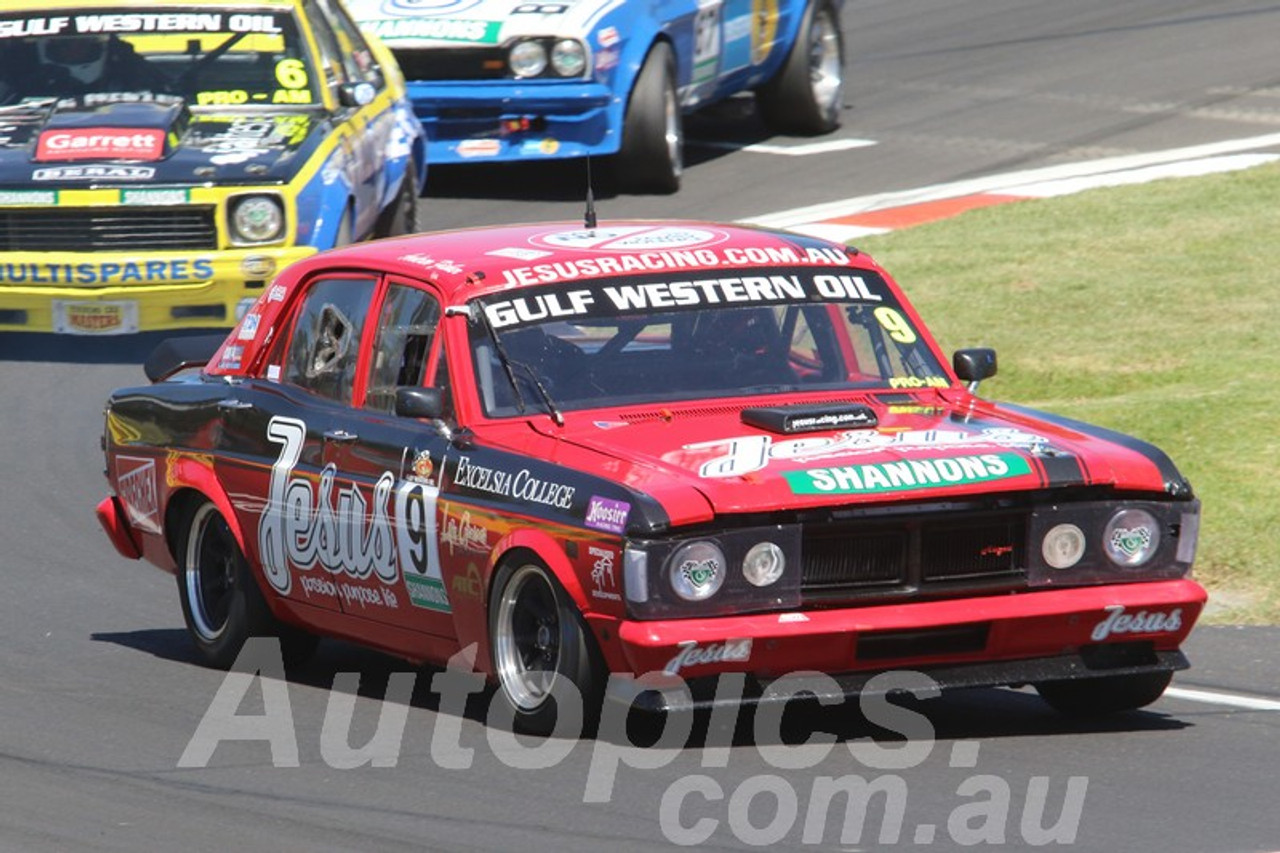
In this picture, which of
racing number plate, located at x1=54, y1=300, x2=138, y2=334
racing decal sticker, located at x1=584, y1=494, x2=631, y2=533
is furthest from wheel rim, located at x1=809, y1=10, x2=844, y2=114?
racing decal sticker, located at x1=584, y1=494, x2=631, y2=533

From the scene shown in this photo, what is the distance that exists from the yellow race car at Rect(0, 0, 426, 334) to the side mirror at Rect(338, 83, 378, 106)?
0.06 ft

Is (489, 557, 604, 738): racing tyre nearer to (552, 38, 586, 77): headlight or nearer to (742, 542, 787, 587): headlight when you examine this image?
(742, 542, 787, 587): headlight

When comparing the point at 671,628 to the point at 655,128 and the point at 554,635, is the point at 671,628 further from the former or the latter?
the point at 655,128

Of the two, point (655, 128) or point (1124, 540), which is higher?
point (1124, 540)

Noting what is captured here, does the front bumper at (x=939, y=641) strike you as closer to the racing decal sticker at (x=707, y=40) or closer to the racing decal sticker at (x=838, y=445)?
the racing decal sticker at (x=838, y=445)

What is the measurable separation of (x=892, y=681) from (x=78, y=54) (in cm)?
871

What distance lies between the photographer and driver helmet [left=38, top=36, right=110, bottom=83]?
1436 centimetres

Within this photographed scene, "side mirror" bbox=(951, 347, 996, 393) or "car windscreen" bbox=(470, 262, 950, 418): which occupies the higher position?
"car windscreen" bbox=(470, 262, 950, 418)

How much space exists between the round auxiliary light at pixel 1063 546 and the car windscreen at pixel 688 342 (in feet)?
3.49

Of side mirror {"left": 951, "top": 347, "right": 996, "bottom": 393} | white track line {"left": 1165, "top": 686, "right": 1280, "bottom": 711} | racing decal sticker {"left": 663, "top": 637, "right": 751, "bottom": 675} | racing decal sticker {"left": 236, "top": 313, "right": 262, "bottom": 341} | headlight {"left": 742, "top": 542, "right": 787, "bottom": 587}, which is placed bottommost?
white track line {"left": 1165, "top": 686, "right": 1280, "bottom": 711}

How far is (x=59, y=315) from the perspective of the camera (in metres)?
13.4

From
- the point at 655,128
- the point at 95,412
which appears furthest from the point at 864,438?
the point at 655,128

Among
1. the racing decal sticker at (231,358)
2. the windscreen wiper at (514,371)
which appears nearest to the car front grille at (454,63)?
the racing decal sticker at (231,358)

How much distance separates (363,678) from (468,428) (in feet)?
3.83
